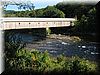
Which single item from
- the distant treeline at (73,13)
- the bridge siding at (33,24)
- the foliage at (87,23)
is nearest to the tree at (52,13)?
the distant treeline at (73,13)

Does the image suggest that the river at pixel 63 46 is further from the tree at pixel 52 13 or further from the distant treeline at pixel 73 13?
the tree at pixel 52 13

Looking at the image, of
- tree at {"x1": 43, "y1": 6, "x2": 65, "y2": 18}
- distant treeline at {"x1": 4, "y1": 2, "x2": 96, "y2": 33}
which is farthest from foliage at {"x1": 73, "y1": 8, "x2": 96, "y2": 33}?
tree at {"x1": 43, "y1": 6, "x2": 65, "y2": 18}

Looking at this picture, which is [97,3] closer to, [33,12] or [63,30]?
[63,30]

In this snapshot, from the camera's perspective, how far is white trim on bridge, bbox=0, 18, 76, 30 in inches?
198

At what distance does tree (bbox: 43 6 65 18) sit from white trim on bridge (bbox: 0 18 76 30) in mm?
97

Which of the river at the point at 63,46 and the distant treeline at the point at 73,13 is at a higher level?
the distant treeline at the point at 73,13

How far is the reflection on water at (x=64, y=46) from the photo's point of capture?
4.90m

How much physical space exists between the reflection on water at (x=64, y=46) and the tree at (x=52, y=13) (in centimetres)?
60

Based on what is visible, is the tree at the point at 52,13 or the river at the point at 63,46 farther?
the tree at the point at 52,13

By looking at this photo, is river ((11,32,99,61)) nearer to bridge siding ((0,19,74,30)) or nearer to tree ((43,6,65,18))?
bridge siding ((0,19,74,30))

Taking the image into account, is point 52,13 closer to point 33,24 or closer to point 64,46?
point 33,24

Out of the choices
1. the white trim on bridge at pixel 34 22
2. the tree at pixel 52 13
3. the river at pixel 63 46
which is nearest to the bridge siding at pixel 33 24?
the white trim on bridge at pixel 34 22

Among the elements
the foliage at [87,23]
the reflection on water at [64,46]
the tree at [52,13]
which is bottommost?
the reflection on water at [64,46]

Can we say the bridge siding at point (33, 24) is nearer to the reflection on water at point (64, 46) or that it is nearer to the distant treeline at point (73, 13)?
the distant treeline at point (73, 13)
